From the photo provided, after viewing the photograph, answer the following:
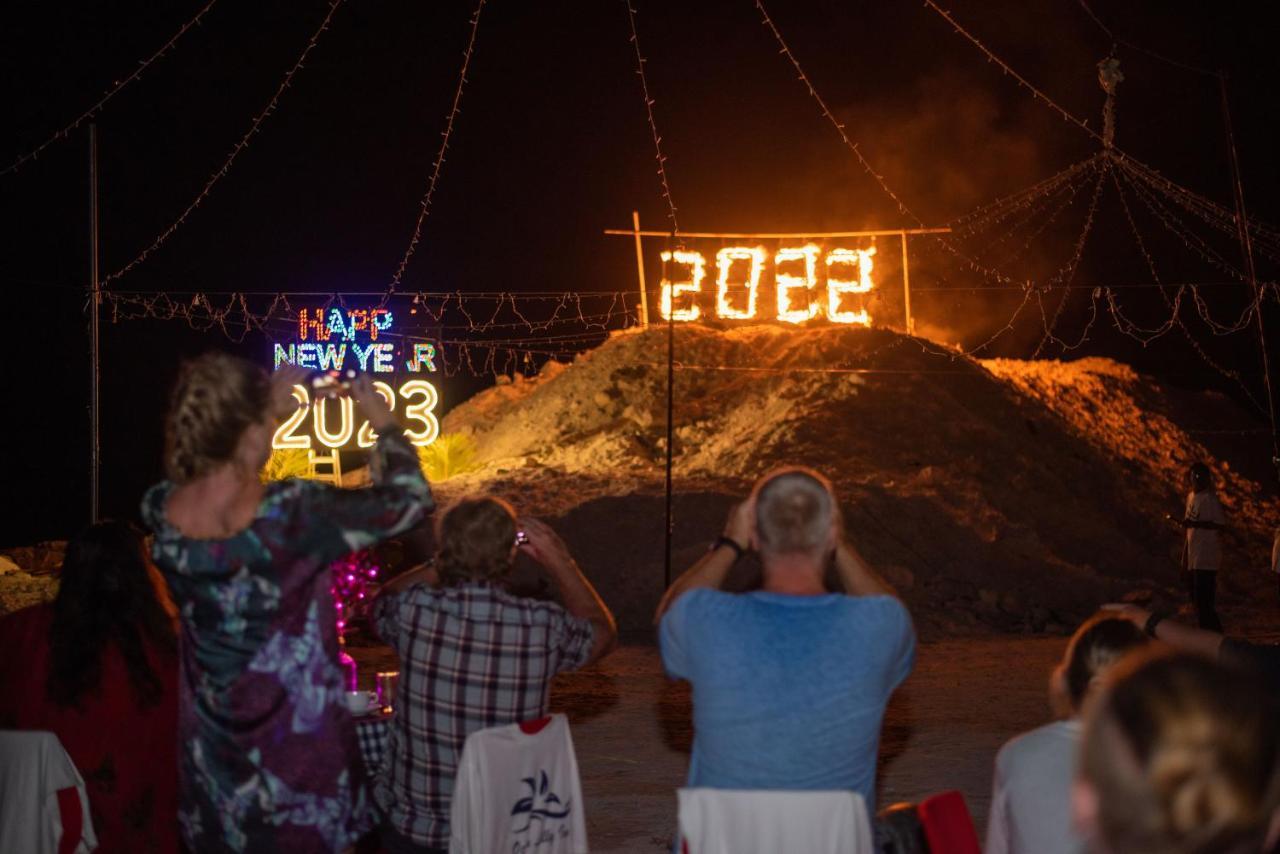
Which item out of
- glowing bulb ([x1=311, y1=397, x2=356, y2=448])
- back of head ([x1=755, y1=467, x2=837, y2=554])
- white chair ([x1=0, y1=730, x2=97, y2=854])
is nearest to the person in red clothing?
white chair ([x1=0, y1=730, x2=97, y2=854])

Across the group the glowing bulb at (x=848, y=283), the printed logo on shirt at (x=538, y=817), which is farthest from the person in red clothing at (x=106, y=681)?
the glowing bulb at (x=848, y=283)

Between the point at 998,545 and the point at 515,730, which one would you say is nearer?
the point at 515,730

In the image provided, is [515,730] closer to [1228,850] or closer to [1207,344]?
[1228,850]

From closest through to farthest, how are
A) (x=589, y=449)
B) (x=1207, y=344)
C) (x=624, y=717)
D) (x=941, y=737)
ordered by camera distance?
(x=941, y=737) < (x=624, y=717) < (x=589, y=449) < (x=1207, y=344)

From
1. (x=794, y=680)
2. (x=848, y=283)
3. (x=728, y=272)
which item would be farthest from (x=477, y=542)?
(x=848, y=283)

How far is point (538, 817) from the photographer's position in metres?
3.74

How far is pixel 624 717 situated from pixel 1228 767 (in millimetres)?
9274

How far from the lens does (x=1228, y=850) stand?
61.7 inches

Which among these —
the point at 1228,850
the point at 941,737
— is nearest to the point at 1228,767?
the point at 1228,850

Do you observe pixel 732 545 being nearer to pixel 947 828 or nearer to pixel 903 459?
pixel 947 828

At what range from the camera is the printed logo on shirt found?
12.0 ft

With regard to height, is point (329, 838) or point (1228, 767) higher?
point (1228, 767)

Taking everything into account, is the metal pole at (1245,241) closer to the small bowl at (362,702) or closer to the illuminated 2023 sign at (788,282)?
the illuminated 2023 sign at (788,282)

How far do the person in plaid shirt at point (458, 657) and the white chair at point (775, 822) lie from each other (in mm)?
834
